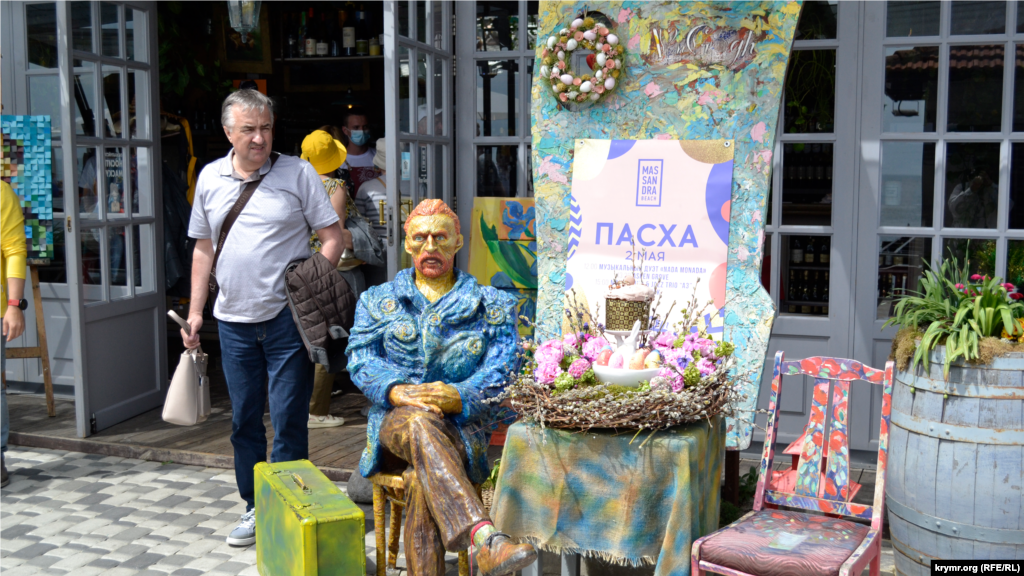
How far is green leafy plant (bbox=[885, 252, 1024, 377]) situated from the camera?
292 centimetres

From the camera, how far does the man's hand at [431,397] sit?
9.57 ft

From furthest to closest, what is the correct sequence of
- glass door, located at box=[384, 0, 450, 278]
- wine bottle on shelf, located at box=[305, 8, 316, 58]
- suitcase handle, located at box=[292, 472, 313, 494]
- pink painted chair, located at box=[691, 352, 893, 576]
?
wine bottle on shelf, located at box=[305, 8, 316, 58] → glass door, located at box=[384, 0, 450, 278] → suitcase handle, located at box=[292, 472, 313, 494] → pink painted chair, located at box=[691, 352, 893, 576]

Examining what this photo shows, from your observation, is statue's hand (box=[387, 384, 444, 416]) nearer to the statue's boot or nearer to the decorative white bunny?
the statue's boot

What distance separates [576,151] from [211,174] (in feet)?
4.76

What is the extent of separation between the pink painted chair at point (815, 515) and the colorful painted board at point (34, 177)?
4.23 meters

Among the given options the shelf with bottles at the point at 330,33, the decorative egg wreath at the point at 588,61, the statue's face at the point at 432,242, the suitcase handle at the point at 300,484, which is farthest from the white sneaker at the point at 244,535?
the shelf with bottles at the point at 330,33

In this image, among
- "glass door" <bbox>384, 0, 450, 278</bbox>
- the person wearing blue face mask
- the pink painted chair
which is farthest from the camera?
the person wearing blue face mask

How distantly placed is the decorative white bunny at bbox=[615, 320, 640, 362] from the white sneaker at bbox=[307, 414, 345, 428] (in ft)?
9.15

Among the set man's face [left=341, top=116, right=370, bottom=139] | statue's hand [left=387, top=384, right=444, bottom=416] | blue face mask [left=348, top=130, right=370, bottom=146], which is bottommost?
statue's hand [left=387, top=384, right=444, bottom=416]

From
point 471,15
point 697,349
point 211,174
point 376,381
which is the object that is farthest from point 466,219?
point 697,349

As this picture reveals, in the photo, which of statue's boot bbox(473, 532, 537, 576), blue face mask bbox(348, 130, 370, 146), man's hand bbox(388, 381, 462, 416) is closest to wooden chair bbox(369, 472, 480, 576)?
man's hand bbox(388, 381, 462, 416)

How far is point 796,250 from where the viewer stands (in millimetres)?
4434

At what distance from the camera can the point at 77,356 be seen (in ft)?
15.3

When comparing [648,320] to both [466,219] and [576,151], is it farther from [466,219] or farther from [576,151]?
[466,219]
